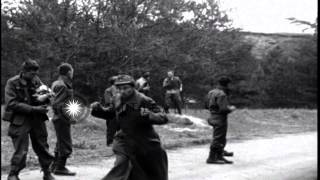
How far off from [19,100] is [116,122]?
1.66 m

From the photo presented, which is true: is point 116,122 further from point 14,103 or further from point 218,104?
point 218,104

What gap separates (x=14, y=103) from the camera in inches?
324

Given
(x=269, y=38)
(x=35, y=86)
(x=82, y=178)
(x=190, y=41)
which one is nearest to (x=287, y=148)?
(x=82, y=178)

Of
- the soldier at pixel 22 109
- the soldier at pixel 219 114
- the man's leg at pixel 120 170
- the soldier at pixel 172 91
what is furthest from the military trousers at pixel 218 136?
the soldier at pixel 172 91

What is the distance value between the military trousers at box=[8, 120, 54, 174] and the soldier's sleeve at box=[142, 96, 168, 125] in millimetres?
2176

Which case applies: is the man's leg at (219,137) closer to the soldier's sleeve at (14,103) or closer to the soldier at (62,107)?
the soldier at (62,107)

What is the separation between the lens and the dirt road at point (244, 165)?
10125 mm

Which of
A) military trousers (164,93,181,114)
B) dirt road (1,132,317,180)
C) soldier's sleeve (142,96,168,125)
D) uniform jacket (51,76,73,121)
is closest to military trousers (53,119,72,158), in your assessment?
uniform jacket (51,76,73,121)

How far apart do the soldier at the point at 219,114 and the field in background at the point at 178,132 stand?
2.19 meters

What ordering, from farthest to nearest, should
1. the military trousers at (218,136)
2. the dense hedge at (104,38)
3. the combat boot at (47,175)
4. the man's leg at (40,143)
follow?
the dense hedge at (104,38) → the military trousers at (218,136) → the combat boot at (47,175) → the man's leg at (40,143)

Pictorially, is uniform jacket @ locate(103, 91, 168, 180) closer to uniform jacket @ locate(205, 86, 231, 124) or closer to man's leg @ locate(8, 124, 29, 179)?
man's leg @ locate(8, 124, 29, 179)

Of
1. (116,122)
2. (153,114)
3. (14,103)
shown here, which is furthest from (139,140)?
(14,103)

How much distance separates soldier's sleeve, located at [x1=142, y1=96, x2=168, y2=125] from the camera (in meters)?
6.80

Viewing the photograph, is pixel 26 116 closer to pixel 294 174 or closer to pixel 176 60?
pixel 294 174
